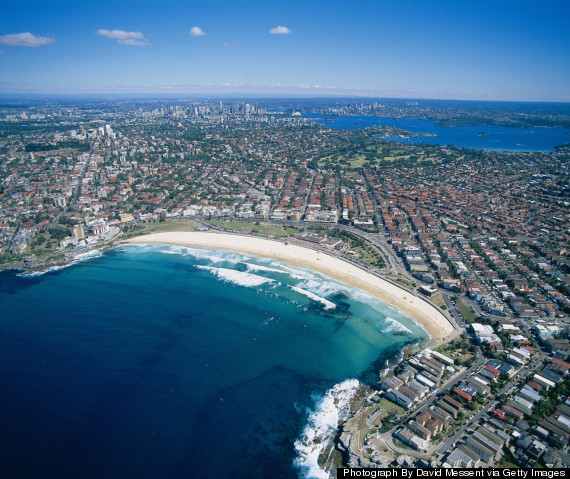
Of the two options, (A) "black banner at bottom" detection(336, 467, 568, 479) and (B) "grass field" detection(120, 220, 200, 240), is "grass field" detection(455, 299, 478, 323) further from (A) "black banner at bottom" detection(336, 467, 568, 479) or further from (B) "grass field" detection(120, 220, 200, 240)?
(B) "grass field" detection(120, 220, 200, 240)

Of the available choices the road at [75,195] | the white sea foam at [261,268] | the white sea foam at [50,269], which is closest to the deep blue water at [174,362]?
the white sea foam at [261,268]

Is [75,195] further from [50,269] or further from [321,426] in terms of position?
[321,426]

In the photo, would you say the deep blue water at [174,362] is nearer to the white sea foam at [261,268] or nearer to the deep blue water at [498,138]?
the white sea foam at [261,268]

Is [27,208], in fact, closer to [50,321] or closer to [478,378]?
[50,321]

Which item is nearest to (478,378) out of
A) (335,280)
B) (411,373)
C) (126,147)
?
(411,373)

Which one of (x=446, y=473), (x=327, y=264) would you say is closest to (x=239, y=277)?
(x=327, y=264)

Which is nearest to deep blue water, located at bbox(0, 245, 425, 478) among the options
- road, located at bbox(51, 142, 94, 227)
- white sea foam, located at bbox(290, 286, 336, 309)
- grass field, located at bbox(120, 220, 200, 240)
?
white sea foam, located at bbox(290, 286, 336, 309)
